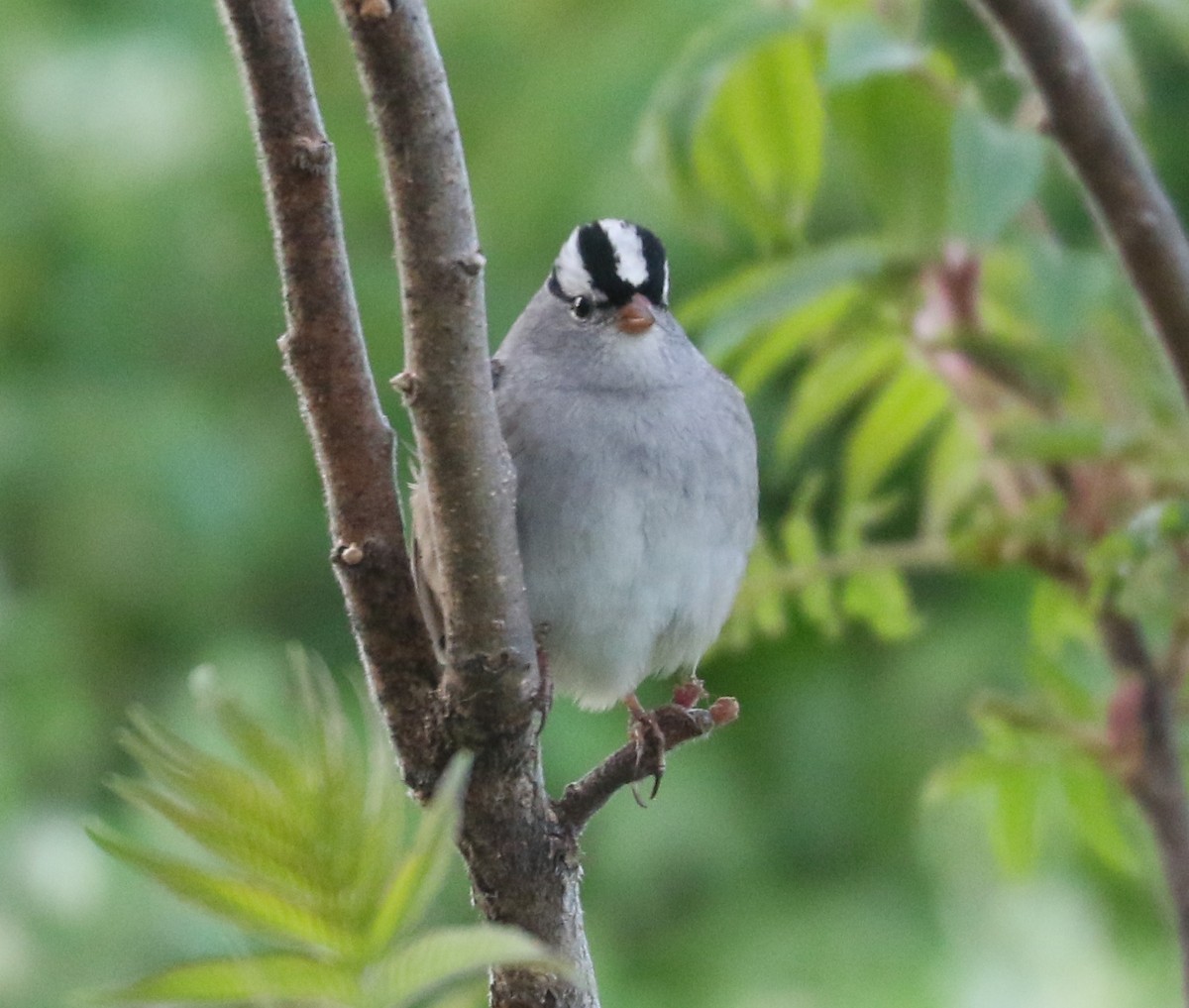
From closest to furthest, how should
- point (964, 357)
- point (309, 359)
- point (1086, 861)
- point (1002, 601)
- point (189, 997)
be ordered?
point (189, 997) < point (309, 359) < point (964, 357) < point (1086, 861) < point (1002, 601)

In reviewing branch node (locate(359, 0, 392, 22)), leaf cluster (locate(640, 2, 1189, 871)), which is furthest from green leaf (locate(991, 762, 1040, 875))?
branch node (locate(359, 0, 392, 22))

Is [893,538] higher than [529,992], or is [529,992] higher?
[529,992]

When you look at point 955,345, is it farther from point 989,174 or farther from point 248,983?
point 248,983

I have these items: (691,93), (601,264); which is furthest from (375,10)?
(601,264)

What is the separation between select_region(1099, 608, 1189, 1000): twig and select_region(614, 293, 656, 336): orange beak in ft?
1.46

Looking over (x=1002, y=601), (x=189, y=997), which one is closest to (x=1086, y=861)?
(x=1002, y=601)

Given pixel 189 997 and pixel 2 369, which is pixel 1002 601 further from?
pixel 189 997

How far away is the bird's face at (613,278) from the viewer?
146cm

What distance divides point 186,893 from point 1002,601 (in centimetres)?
218

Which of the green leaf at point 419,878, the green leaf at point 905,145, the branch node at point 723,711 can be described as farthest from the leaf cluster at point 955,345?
the green leaf at point 419,878

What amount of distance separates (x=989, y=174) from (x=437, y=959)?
0.80 metres

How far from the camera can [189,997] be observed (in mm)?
387

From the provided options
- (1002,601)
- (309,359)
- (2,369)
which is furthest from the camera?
(2,369)

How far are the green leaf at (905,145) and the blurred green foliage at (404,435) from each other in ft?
0.68
